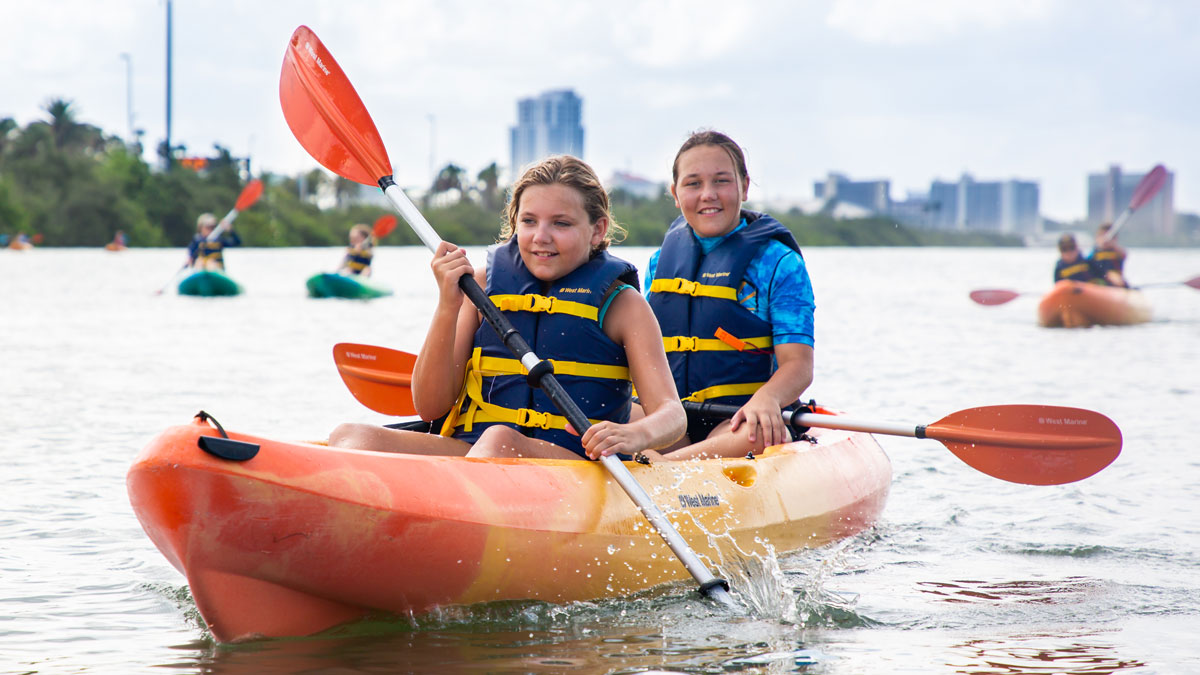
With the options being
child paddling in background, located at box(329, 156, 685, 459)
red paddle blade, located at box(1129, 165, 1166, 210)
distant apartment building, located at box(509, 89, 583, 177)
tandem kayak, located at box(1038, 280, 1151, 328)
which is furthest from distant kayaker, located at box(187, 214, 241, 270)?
distant apartment building, located at box(509, 89, 583, 177)

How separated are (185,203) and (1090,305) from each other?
135 feet

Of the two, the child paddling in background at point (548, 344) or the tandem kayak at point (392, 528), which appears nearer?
the tandem kayak at point (392, 528)

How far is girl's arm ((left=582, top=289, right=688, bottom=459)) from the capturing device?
2983 millimetres

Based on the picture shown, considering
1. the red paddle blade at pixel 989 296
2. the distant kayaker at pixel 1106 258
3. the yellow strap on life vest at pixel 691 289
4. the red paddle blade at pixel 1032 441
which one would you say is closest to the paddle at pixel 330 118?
the yellow strap on life vest at pixel 691 289

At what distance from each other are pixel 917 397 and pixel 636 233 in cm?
4534

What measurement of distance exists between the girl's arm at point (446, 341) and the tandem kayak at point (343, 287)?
1338cm

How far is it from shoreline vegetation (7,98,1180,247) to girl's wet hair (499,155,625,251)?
3083 centimetres

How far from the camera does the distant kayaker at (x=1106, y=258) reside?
12.9 meters

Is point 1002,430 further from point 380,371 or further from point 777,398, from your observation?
point 380,371

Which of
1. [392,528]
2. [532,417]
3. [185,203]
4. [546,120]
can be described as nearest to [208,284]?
[532,417]

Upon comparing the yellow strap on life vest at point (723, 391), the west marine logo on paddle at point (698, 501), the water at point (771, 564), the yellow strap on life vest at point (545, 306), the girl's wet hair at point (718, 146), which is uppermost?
the girl's wet hair at point (718, 146)

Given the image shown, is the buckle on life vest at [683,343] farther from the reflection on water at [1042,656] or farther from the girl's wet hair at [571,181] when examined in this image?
the reflection on water at [1042,656]

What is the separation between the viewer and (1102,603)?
11.3ft

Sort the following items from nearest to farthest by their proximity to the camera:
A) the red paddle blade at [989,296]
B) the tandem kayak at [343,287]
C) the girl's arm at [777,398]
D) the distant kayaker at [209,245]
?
the girl's arm at [777,398] → the red paddle blade at [989,296] → the tandem kayak at [343,287] → the distant kayaker at [209,245]
